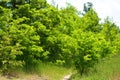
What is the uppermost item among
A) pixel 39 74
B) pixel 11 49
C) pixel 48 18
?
pixel 48 18

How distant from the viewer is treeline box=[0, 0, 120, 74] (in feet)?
82.5

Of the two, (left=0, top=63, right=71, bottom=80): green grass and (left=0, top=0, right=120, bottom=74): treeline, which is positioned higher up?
(left=0, top=0, right=120, bottom=74): treeline

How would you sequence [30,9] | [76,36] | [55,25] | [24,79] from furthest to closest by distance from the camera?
[55,25]
[30,9]
[76,36]
[24,79]

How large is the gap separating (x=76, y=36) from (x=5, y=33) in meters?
5.77

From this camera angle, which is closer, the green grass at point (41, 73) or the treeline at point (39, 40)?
the treeline at point (39, 40)

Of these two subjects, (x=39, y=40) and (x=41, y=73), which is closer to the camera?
(x=41, y=73)

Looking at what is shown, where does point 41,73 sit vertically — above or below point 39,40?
below

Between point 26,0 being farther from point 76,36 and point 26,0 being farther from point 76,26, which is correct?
point 76,26

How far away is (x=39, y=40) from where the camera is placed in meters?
30.1

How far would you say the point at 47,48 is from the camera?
1352 inches

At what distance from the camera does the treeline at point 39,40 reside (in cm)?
2514

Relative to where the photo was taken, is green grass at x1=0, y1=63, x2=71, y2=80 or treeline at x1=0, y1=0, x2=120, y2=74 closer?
treeline at x1=0, y1=0, x2=120, y2=74

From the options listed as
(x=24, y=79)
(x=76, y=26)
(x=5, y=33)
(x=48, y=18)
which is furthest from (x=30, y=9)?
(x=76, y=26)

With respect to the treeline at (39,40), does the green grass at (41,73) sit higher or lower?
lower
